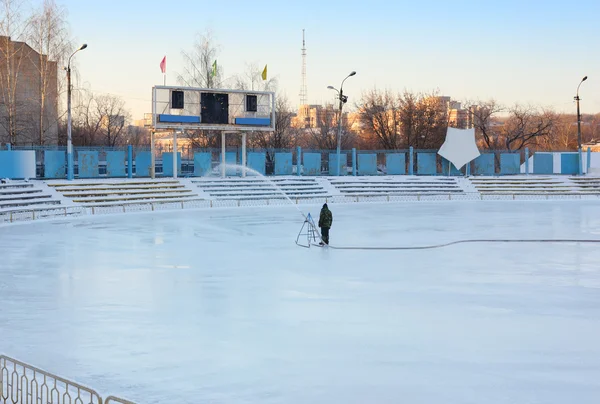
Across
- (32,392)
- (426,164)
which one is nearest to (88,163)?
(426,164)

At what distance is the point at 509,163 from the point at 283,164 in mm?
21405

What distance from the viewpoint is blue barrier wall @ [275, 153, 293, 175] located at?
53.8 metres

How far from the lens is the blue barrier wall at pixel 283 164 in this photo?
176 ft

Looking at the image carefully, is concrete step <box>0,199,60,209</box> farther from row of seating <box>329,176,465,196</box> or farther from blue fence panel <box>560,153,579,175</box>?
blue fence panel <box>560,153,579,175</box>

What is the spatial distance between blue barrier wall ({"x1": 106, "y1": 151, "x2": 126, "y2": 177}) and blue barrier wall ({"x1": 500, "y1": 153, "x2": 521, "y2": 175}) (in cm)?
3339

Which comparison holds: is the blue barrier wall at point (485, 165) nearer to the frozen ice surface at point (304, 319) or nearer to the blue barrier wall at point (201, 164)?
the blue barrier wall at point (201, 164)

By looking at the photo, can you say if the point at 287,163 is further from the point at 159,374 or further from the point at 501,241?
the point at 159,374

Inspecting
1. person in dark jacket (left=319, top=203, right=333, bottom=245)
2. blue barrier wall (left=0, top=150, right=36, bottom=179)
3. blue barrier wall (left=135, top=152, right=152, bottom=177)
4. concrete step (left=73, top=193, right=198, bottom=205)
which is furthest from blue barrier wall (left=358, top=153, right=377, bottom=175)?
person in dark jacket (left=319, top=203, right=333, bottom=245)

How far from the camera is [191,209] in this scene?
39.5 metres

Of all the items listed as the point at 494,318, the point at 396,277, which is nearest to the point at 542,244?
the point at 396,277

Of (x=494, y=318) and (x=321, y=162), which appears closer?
(x=494, y=318)

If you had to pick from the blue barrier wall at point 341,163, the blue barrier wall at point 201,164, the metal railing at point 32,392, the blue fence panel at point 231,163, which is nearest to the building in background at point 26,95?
the blue barrier wall at point 201,164

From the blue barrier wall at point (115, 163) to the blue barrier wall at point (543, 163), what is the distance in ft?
122

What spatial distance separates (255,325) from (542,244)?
48.0ft
